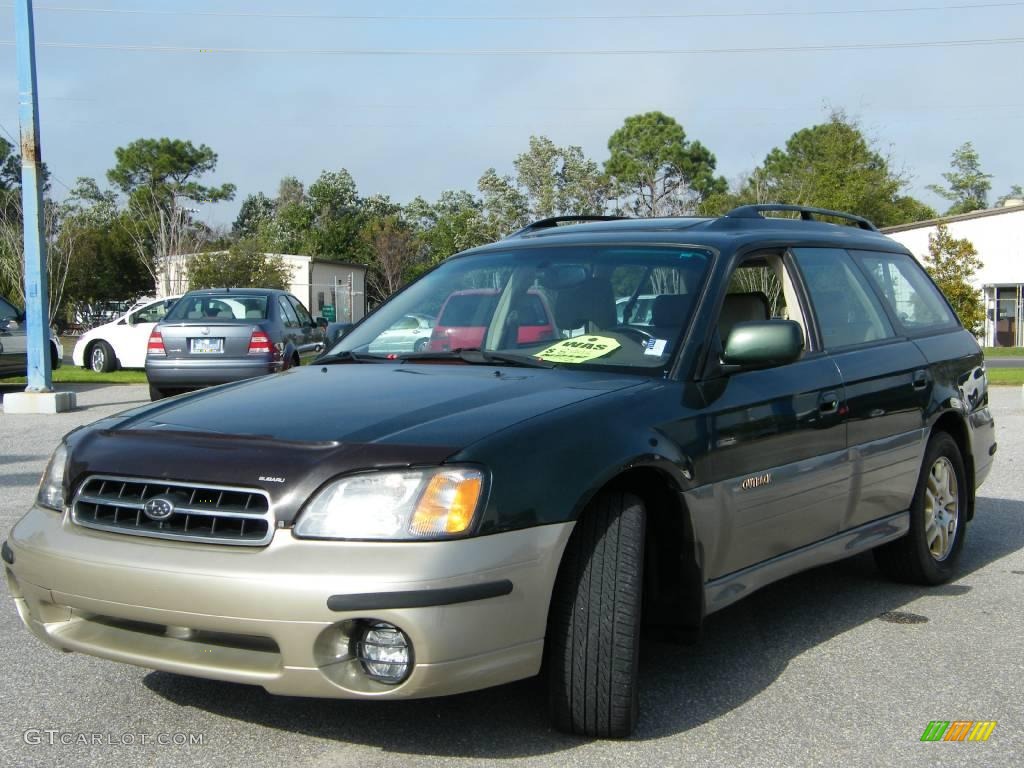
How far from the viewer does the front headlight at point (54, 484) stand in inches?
144

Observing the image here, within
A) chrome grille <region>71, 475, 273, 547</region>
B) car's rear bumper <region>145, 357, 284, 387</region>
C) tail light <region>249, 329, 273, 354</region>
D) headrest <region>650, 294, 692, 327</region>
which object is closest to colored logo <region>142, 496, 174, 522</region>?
chrome grille <region>71, 475, 273, 547</region>

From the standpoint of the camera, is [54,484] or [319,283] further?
[319,283]

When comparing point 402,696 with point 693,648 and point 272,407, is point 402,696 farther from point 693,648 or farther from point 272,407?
point 693,648

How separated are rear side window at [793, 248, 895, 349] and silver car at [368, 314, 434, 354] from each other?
1614 millimetres

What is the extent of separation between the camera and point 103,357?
76.0 feet

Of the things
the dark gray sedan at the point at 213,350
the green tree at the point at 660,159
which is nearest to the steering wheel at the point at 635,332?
the dark gray sedan at the point at 213,350

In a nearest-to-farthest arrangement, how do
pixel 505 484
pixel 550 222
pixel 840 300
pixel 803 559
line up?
pixel 505 484 < pixel 803 559 < pixel 840 300 < pixel 550 222

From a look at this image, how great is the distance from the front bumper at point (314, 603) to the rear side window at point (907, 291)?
291 centimetres

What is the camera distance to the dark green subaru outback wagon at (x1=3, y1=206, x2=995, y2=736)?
3182mm

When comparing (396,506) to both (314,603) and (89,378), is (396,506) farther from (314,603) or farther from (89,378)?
(89,378)

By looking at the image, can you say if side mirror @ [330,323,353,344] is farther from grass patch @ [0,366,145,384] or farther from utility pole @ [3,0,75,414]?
grass patch @ [0,366,145,384]

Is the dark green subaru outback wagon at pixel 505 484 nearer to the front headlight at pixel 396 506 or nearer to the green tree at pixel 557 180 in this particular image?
the front headlight at pixel 396 506

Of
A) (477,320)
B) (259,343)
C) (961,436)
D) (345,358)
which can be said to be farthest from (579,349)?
(259,343)

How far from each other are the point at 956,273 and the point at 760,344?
29778mm
